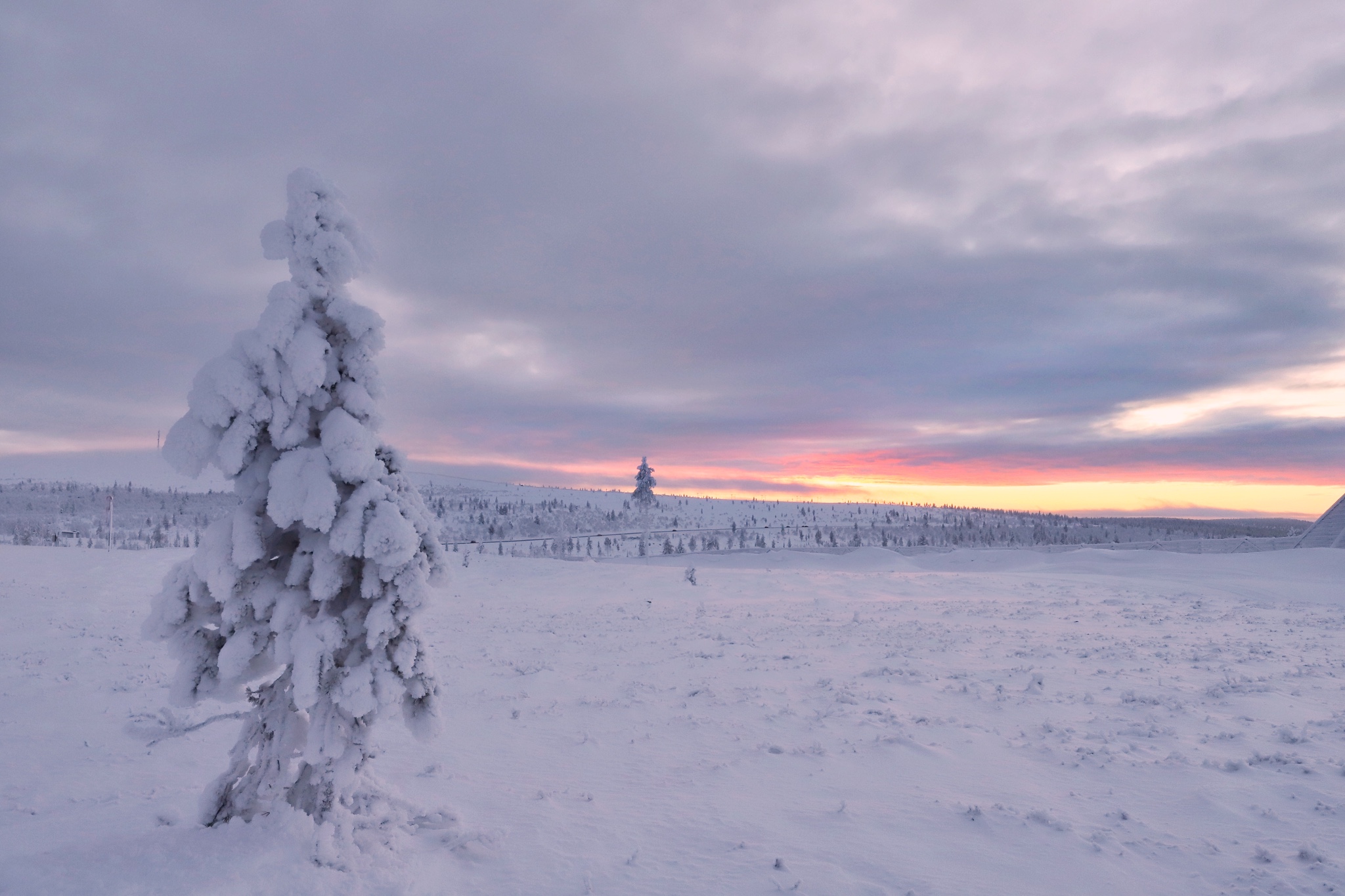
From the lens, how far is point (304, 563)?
636cm

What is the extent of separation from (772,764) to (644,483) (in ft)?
247

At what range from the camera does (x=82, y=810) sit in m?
7.07

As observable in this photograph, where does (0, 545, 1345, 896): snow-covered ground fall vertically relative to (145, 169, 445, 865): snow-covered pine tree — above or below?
below

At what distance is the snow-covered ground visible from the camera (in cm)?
590

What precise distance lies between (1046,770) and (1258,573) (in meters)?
35.2

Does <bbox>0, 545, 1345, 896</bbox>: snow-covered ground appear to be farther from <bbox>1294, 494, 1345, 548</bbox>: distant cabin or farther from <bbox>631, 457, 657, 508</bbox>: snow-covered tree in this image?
<bbox>631, 457, 657, 508</bbox>: snow-covered tree

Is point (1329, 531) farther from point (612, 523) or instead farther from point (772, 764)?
point (612, 523)

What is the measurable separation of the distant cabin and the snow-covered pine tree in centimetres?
5327

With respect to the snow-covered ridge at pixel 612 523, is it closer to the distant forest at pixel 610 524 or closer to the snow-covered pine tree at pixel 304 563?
the distant forest at pixel 610 524

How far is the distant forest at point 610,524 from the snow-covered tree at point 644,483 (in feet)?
15.3

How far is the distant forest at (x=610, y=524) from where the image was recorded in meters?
66.6

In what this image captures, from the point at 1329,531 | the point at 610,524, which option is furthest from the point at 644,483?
the point at 1329,531

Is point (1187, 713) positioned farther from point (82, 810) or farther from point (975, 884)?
point (82, 810)

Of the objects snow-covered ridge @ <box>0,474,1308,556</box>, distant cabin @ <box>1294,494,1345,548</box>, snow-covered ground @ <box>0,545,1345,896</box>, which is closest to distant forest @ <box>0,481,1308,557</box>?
snow-covered ridge @ <box>0,474,1308,556</box>
